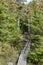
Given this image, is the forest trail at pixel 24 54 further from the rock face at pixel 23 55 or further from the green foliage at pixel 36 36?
the green foliage at pixel 36 36

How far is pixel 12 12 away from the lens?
34.8 ft

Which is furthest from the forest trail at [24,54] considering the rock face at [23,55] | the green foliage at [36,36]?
the green foliage at [36,36]

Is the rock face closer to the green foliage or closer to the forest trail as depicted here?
the forest trail

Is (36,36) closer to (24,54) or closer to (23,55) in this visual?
(24,54)

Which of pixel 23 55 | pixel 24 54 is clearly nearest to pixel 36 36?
pixel 24 54

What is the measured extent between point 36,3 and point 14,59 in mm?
4171

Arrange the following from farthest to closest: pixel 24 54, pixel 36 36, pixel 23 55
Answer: pixel 36 36 → pixel 24 54 → pixel 23 55

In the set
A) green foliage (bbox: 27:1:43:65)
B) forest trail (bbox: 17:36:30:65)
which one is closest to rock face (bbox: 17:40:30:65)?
forest trail (bbox: 17:36:30:65)

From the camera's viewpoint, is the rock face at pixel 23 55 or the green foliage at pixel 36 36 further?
the green foliage at pixel 36 36

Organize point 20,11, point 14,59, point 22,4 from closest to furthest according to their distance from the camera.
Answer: point 14,59, point 20,11, point 22,4

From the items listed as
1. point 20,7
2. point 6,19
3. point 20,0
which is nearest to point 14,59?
point 6,19

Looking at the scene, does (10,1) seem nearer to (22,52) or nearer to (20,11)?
(20,11)

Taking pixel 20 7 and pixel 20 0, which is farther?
pixel 20 0

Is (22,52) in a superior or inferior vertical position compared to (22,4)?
inferior
